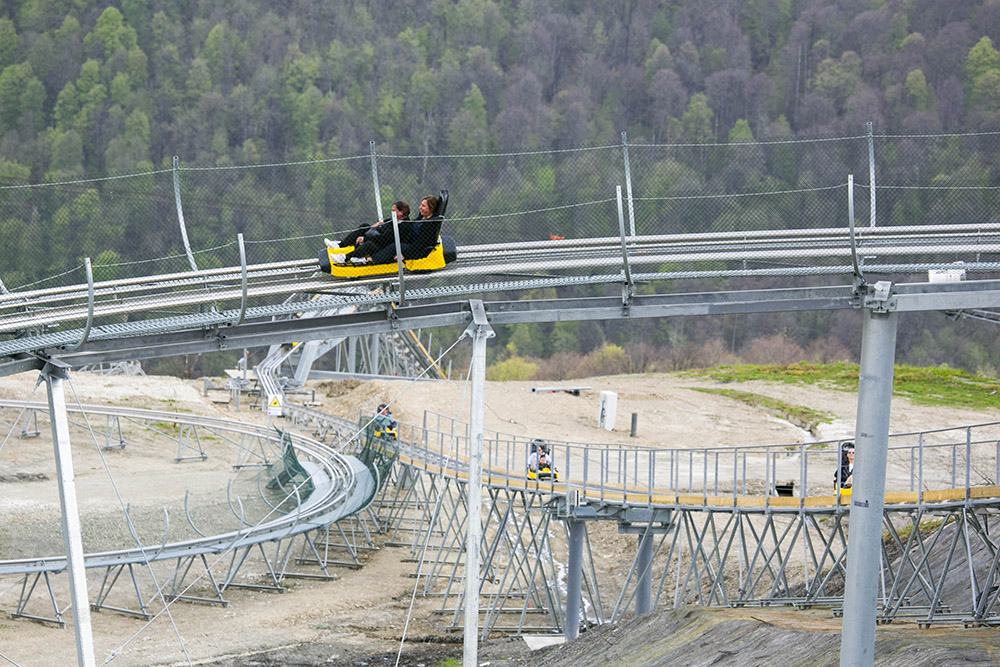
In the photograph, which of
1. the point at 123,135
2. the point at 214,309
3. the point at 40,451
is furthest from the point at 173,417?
the point at 214,309

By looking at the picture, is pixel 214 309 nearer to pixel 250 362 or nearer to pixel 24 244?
pixel 24 244

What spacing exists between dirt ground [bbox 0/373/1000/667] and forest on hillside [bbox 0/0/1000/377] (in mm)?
3252

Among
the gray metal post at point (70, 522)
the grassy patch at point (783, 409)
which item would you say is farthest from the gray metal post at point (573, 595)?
the grassy patch at point (783, 409)

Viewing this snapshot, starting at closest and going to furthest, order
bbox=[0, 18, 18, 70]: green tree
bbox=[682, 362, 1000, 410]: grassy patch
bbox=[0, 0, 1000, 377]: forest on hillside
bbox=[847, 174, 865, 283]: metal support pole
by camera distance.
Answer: bbox=[847, 174, 865, 283]: metal support pole, bbox=[0, 0, 1000, 377]: forest on hillside, bbox=[682, 362, 1000, 410]: grassy patch, bbox=[0, 18, 18, 70]: green tree

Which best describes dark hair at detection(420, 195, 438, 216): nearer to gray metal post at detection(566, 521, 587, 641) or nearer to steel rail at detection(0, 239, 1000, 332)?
steel rail at detection(0, 239, 1000, 332)

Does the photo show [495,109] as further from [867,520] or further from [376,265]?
[867,520]

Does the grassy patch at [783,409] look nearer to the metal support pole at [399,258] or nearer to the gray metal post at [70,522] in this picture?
the metal support pole at [399,258]

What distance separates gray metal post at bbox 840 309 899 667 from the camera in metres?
12.0

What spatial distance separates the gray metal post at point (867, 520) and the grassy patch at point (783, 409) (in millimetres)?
27408

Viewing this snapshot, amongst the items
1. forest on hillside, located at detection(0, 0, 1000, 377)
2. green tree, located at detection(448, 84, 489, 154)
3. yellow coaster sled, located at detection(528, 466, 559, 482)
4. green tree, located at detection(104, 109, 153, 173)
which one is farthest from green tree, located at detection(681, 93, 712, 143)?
yellow coaster sled, located at detection(528, 466, 559, 482)

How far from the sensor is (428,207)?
14.3 meters

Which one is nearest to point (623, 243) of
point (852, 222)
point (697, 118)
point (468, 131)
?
point (852, 222)

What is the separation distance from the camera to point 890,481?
29531 millimetres

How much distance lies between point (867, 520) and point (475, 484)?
3.79 metres
